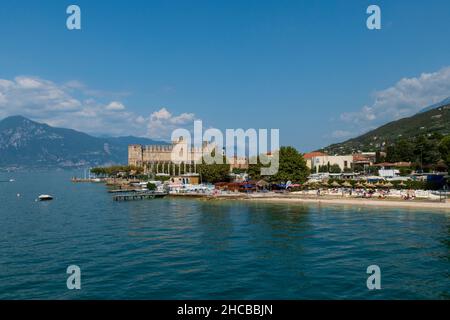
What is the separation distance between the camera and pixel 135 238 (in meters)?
37.0

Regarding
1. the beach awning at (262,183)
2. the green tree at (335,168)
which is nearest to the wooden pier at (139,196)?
the beach awning at (262,183)

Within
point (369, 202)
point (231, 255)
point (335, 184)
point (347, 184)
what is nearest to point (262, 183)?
point (335, 184)

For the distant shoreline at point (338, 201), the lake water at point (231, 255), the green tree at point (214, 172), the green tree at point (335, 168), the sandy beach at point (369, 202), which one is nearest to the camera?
the lake water at point (231, 255)

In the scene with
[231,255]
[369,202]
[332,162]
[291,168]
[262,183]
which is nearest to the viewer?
[231,255]

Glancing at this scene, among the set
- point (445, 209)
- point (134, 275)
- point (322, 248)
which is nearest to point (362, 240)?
point (322, 248)

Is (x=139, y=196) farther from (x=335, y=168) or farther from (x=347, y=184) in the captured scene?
(x=335, y=168)

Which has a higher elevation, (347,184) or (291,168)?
(291,168)

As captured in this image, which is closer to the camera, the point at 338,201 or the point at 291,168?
the point at 338,201

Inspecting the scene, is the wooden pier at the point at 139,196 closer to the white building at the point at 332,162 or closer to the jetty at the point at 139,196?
the jetty at the point at 139,196

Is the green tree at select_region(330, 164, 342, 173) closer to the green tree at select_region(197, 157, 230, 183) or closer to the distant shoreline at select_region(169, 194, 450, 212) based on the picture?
the green tree at select_region(197, 157, 230, 183)

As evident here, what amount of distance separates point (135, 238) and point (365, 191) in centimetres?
4650

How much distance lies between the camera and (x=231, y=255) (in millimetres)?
29906

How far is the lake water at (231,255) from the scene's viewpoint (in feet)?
73.4
